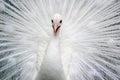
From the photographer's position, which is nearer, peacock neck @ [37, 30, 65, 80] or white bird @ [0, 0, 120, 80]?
peacock neck @ [37, 30, 65, 80]

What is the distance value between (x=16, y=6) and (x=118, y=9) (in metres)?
0.91

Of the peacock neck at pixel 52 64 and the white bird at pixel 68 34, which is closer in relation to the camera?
the peacock neck at pixel 52 64

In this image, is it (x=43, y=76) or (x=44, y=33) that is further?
(x=44, y=33)

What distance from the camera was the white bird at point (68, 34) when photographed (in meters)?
3.49

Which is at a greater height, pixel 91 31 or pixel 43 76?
pixel 91 31

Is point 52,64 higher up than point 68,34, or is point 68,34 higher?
point 68,34

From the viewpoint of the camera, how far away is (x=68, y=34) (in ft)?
11.4

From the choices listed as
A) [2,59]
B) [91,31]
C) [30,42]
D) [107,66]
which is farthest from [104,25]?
[2,59]

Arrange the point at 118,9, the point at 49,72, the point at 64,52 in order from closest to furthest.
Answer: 1. the point at 49,72
2. the point at 64,52
3. the point at 118,9

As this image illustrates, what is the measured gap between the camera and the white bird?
349cm

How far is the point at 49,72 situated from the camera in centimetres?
303

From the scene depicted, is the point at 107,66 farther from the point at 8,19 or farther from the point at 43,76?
the point at 8,19

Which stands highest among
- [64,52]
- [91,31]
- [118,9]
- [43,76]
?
[118,9]

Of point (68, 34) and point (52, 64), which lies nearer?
point (52, 64)
